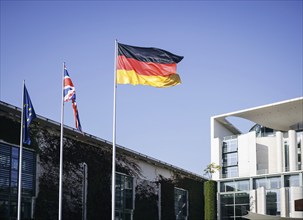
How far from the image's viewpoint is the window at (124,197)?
145 feet

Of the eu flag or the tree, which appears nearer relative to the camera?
the eu flag

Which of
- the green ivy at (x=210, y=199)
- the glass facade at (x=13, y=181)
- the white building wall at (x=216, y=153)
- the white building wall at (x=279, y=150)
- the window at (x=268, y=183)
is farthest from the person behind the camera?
the white building wall at (x=216, y=153)

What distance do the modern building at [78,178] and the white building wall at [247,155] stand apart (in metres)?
8.99

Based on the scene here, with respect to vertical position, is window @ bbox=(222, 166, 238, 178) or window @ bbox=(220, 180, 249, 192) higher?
window @ bbox=(222, 166, 238, 178)

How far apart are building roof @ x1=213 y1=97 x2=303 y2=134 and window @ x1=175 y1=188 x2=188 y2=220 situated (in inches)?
463

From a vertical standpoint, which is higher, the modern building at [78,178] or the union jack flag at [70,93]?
the union jack flag at [70,93]

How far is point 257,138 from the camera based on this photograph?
2388 inches

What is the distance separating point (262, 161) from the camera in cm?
6016

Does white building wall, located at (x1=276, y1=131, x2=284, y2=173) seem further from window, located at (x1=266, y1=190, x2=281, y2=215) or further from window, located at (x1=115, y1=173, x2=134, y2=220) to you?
window, located at (x1=115, y1=173, x2=134, y2=220)

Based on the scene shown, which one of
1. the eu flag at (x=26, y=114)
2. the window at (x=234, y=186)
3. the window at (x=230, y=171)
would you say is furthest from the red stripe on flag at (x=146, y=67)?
the window at (x=230, y=171)

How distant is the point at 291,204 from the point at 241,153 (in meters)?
9.17

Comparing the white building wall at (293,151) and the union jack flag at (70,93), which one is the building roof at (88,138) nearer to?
the union jack flag at (70,93)

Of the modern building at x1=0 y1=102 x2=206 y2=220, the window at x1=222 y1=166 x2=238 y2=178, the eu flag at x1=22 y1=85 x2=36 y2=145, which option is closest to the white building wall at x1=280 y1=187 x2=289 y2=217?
the window at x1=222 y1=166 x2=238 y2=178

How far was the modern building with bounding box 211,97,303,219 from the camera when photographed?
55.7 metres
